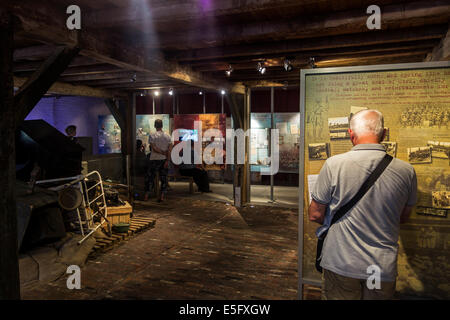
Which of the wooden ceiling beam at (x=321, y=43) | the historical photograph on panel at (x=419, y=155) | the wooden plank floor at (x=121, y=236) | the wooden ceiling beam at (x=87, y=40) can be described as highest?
the wooden ceiling beam at (x=321, y=43)

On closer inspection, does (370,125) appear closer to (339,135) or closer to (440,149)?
(339,135)

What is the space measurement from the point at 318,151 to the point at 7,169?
2.66 m

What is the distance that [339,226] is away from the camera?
2.18 m

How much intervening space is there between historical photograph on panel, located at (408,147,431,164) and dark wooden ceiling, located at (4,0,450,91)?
1.39 meters

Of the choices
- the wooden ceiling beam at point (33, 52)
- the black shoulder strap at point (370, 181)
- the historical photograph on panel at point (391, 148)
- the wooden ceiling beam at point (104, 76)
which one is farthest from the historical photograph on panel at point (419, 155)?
the wooden ceiling beam at point (104, 76)

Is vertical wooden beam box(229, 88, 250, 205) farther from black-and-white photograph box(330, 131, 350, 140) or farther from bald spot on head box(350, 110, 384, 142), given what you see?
bald spot on head box(350, 110, 384, 142)

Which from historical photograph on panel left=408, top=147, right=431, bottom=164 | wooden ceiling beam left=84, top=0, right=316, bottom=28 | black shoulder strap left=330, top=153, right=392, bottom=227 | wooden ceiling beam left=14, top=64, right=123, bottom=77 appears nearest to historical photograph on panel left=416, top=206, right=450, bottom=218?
historical photograph on panel left=408, top=147, right=431, bottom=164

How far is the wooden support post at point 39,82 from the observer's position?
3002 millimetres

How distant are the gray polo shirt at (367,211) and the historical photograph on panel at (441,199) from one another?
0.69 metres

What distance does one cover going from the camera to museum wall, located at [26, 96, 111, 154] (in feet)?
45.6

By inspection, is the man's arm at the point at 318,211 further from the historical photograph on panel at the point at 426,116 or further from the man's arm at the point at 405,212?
the historical photograph on panel at the point at 426,116
